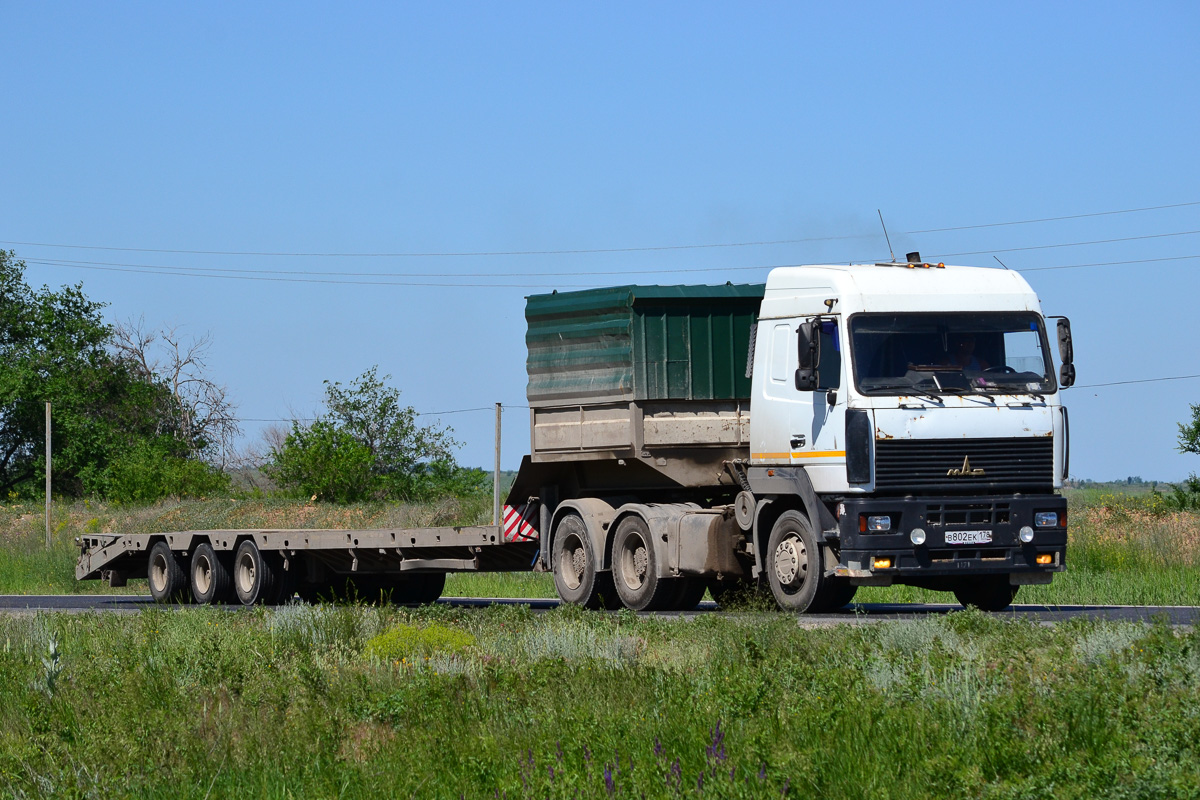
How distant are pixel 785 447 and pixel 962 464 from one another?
5.97 ft

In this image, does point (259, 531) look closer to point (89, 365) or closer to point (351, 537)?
point (351, 537)

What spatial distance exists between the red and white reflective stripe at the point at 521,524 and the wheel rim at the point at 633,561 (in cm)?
171

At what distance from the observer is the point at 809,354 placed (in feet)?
47.6

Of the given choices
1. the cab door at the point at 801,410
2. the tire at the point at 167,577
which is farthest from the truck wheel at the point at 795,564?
the tire at the point at 167,577

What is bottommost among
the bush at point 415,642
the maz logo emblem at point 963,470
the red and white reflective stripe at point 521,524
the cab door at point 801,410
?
the bush at point 415,642

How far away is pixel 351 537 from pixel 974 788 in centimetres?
1356

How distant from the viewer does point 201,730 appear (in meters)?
8.09

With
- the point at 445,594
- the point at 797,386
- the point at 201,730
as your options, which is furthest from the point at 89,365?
the point at 201,730

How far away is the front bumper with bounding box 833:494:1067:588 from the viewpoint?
46.7 feet

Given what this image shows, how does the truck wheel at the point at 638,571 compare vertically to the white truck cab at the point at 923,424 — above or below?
below

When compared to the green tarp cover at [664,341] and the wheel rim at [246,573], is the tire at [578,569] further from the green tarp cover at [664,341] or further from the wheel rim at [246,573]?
the wheel rim at [246,573]

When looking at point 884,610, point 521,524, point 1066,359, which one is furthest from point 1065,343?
point 521,524

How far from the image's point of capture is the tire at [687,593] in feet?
54.9

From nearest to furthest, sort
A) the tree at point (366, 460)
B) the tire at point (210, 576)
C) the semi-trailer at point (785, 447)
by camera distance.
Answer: the semi-trailer at point (785, 447)
the tire at point (210, 576)
the tree at point (366, 460)
